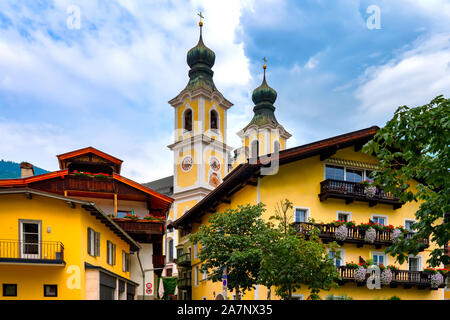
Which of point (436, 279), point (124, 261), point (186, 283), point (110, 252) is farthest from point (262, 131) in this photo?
point (110, 252)

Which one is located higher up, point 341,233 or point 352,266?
point 341,233

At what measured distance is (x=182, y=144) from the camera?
68688mm

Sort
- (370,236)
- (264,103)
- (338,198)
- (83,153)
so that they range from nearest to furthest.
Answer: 1. (370,236)
2. (338,198)
3. (83,153)
4. (264,103)

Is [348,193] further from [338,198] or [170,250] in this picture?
[170,250]

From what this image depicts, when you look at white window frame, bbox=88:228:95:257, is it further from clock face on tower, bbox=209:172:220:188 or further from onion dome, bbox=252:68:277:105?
onion dome, bbox=252:68:277:105

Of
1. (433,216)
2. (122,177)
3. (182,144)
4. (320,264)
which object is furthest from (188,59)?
(433,216)

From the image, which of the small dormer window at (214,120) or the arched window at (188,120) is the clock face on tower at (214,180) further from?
the arched window at (188,120)

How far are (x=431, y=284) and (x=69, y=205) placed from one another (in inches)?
870

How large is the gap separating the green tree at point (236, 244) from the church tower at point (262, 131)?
52297mm

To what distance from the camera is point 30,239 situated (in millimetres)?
22625

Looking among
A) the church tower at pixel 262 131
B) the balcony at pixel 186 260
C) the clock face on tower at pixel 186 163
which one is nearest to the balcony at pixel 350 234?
the balcony at pixel 186 260

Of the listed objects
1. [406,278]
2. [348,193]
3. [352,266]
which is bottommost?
[406,278]

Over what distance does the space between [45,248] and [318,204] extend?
15.6 m

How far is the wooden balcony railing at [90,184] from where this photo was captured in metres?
31.8
